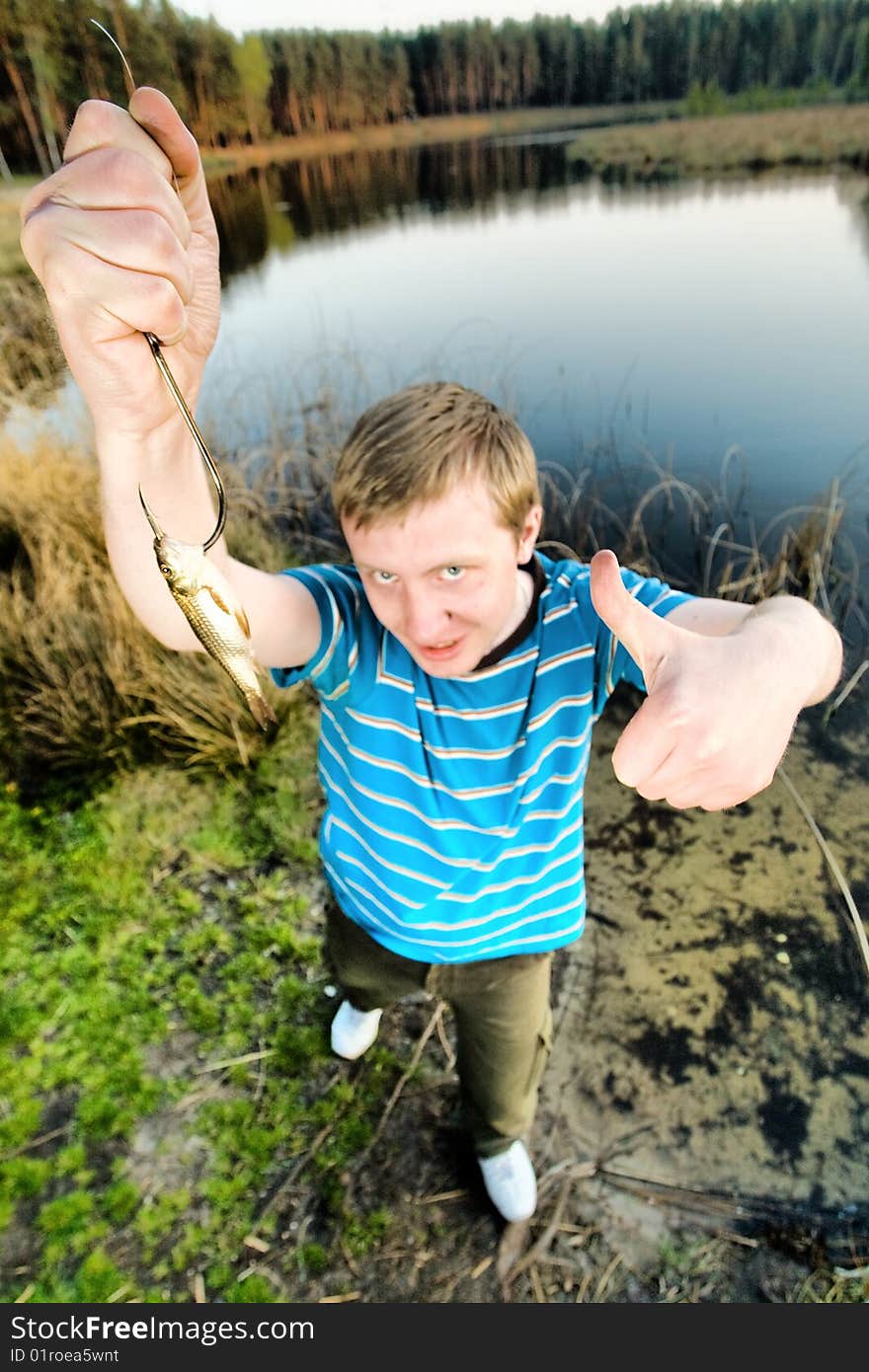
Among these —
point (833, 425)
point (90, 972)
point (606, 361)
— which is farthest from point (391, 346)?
point (90, 972)

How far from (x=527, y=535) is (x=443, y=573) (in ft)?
0.96

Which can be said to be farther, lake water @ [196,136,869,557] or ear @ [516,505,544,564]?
lake water @ [196,136,869,557]

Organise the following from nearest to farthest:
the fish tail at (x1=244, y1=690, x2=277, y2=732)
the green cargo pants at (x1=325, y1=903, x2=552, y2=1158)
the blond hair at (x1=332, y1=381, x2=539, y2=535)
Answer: the fish tail at (x1=244, y1=690, x2=277, y2=732) → the blond hair at (x1=332, y1=381, x2=539, y2=535) → the green cargo pants at (x1=325, y1=903, x2=552, y2=1158)

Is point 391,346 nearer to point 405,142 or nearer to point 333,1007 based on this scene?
point 333,1007

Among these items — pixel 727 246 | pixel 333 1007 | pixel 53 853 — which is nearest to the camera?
pixel 333 1007

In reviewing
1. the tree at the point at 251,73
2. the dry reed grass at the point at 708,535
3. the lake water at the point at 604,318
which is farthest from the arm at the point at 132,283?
the tree at the point at 251,73

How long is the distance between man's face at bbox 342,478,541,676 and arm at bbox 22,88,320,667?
1.37 ft

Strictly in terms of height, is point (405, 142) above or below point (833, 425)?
above

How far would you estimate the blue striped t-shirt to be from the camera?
1741 millimetres

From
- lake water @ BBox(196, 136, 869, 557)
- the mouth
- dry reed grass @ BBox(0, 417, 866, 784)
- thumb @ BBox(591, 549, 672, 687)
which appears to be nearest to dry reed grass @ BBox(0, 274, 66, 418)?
lake water @ BBox(196, 136, 869, 557)

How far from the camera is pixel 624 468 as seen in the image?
23.4ft

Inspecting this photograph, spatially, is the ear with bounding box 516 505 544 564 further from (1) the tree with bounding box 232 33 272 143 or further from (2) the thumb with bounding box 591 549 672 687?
(1) the tree with bounding box 232 33 272 143

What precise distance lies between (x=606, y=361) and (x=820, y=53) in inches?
852

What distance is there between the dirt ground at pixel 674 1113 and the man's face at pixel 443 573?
1.77 m
